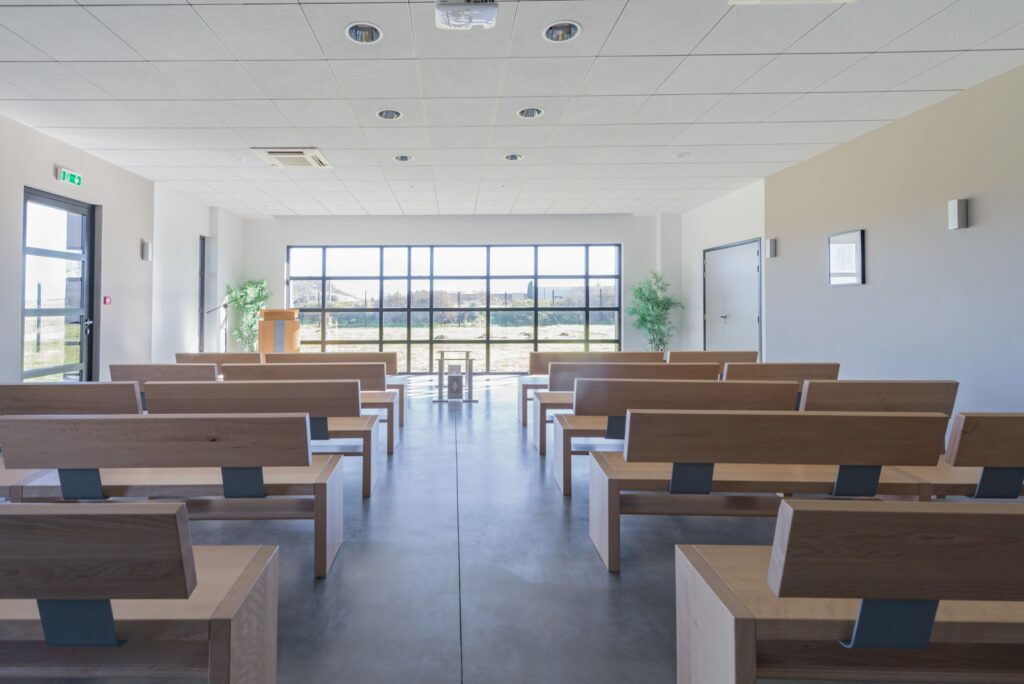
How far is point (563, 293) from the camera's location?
9.47m

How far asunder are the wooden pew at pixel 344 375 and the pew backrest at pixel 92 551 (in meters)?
2.54

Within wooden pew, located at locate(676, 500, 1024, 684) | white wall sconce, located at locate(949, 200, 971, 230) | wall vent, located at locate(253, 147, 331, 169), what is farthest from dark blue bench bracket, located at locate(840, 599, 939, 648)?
wall vent, located at locate(253, 147, 331, 169)

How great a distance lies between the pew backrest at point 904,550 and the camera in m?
0.88

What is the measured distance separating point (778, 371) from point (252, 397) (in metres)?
3.35

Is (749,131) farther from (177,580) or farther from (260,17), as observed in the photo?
(177,580)

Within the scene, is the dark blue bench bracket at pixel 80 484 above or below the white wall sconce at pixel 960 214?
below

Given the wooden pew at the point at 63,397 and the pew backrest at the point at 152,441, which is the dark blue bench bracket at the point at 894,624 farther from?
the wooden pew at the point at 63,397

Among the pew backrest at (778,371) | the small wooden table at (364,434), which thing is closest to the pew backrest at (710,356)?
the pew backrest at (778,371)

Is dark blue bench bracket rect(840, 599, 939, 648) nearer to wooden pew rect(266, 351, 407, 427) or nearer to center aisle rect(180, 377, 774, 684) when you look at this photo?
center aisle rect(180, 377, 774, 684)

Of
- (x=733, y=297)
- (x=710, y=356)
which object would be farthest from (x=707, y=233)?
(x=710, y=356)

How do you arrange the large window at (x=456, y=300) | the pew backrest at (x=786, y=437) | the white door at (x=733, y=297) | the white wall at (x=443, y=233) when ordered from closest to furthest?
the pew backrest at (x=786, y=437) < the white door at (x=733, y=297) < the white wall at (x=443, y=233) < the large window at (x=456, y=300)

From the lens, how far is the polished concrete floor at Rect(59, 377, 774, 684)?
1472 millimetres

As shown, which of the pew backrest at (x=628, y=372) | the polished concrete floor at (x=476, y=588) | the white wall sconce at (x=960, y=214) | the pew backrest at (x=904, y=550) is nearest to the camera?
the pew backrest at (x=904, y=550)

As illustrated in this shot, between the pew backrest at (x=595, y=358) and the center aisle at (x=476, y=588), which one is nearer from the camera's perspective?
the center aisle at (x=476, y=588)
